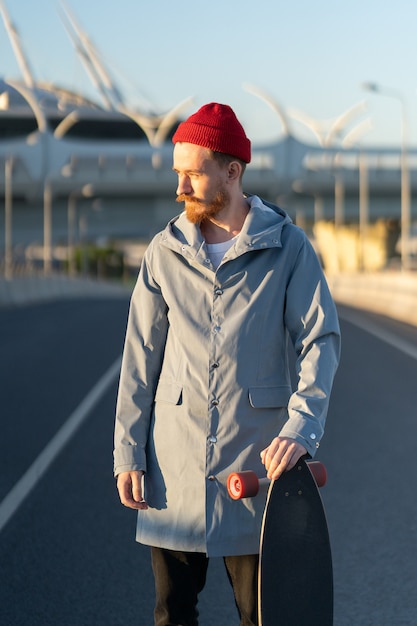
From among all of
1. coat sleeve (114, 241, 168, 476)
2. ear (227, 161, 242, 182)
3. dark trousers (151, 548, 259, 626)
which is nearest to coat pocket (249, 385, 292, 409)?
coat sleeve (114, 241, 168, 476)

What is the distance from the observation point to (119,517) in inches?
290

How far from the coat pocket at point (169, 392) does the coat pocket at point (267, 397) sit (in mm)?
212

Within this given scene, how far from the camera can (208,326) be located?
3.66m

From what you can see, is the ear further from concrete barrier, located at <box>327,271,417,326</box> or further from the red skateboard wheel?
concrete barrier, located at <box>327,271,417,326</box>

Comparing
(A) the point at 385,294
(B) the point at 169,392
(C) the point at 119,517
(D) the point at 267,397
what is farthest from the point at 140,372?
(A) the point at 385,294

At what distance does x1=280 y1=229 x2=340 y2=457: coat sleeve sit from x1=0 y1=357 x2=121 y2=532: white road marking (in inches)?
150

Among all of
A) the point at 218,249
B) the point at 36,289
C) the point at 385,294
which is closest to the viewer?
the point at 218,249

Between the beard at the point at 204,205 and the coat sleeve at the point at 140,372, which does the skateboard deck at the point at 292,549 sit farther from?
the beard at the point at 204,205

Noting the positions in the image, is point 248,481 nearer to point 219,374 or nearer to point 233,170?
point 219,374

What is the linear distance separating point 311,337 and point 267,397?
0.21m

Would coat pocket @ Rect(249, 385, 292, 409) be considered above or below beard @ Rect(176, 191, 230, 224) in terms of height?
Result: below

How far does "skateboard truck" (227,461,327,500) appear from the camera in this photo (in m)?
3.44

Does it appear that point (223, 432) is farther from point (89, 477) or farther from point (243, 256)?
point (89, 477)

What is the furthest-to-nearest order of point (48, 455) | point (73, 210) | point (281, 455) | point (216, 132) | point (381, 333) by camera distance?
point (73, 210) < point (381, 333) < point (48, 455) < point (216, 132) < point (281, 455)
